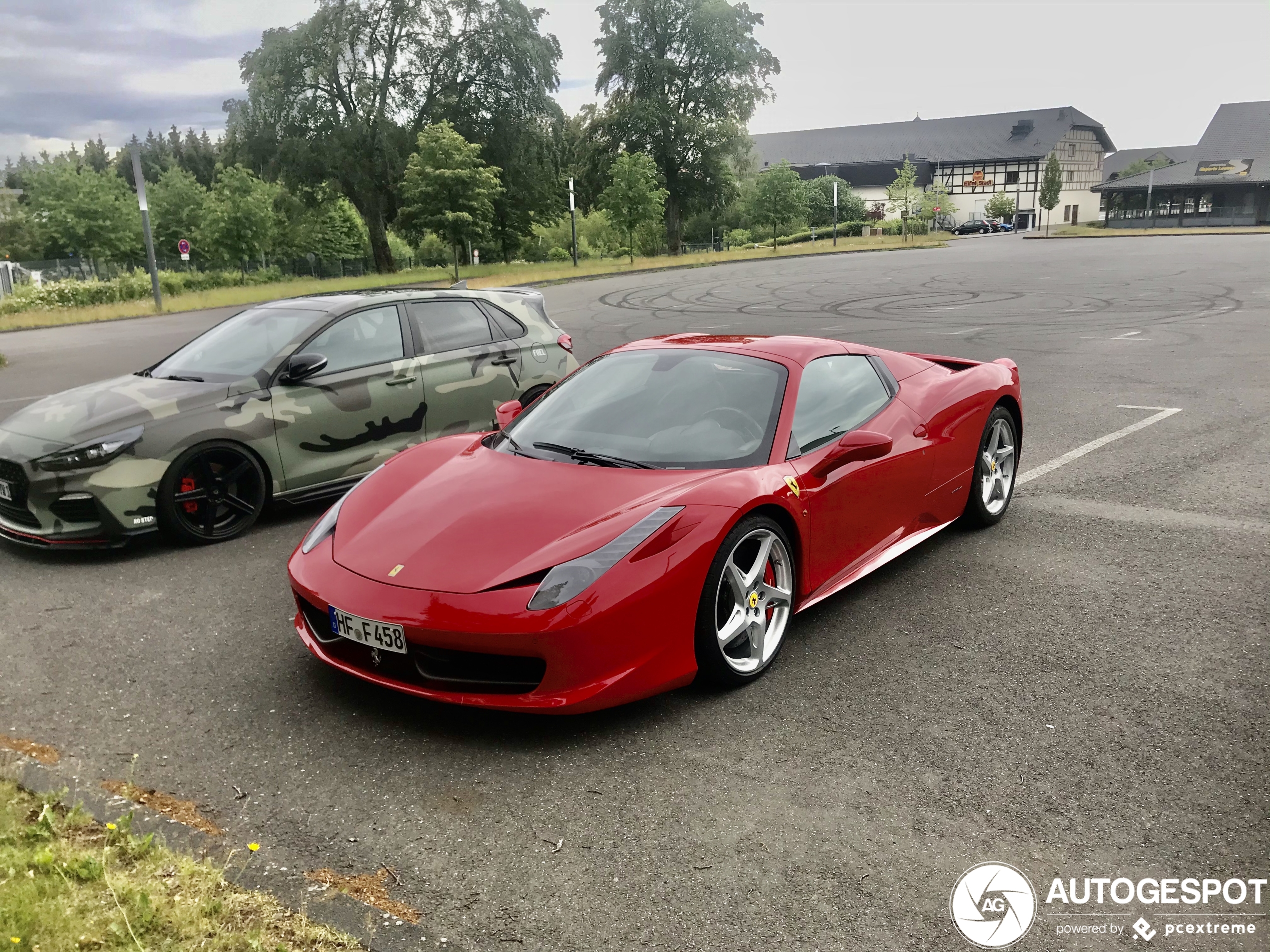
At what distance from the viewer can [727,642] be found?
3.99m

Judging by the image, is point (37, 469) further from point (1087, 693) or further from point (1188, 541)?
point (1188, 541)

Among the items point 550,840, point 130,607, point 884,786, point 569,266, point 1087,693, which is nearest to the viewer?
point 550,840

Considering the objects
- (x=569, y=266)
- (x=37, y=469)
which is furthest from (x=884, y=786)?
(x=569, y=266)

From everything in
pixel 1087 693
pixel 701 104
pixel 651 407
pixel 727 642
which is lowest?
pixel 1087 693

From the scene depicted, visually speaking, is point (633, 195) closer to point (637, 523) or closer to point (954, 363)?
A: point (954, 363)

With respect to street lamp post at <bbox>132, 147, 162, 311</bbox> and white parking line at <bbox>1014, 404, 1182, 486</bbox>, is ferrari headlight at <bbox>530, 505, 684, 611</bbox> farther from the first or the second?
street lamp post at <bbox>132, 147, 162, 311</bbox>

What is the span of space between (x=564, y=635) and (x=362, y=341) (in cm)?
424

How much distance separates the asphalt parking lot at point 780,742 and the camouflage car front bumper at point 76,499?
190 mm

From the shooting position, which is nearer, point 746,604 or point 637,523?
point 637,523

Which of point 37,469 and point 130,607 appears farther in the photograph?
point 37,469

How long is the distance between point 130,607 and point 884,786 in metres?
3.90

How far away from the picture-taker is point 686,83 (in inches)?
2409

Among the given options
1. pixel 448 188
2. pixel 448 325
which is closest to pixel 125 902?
pixel 448 325

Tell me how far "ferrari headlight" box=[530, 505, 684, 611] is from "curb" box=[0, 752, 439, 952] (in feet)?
3.65
